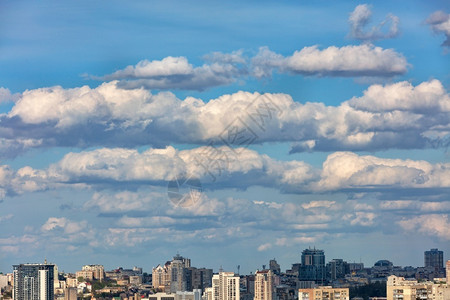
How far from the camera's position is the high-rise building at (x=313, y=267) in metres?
101

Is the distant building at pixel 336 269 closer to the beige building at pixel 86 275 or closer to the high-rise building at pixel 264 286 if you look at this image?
the high-rise building at pixel 264 286

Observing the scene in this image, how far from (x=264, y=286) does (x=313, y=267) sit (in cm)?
1882

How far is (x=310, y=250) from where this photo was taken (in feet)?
358

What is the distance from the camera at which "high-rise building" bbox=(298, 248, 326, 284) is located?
330 feet

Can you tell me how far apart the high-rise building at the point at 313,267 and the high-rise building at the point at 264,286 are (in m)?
10.8

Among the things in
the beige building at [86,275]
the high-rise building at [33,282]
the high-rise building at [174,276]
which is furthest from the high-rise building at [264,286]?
the beige building at [86,275]

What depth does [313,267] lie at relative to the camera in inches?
4070

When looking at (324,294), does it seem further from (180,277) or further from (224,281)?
(180,277)

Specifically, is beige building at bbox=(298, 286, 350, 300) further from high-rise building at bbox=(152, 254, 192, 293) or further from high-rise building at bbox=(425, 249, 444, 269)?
high-rise building at bbox=(425, 249, 444, 269)

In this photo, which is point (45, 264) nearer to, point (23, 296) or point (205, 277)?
point (23, 296)

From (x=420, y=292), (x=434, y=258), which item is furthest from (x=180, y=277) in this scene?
(x=420, y=292)

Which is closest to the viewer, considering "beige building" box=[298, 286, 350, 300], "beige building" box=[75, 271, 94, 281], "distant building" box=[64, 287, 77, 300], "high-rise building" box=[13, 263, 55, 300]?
"beige building" box=[298, 286, 350, 300]

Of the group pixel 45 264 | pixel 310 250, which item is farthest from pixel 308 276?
pixel 45 264

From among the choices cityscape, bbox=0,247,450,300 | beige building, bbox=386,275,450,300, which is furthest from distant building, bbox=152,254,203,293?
beige building, bbox=386,275,450,300
